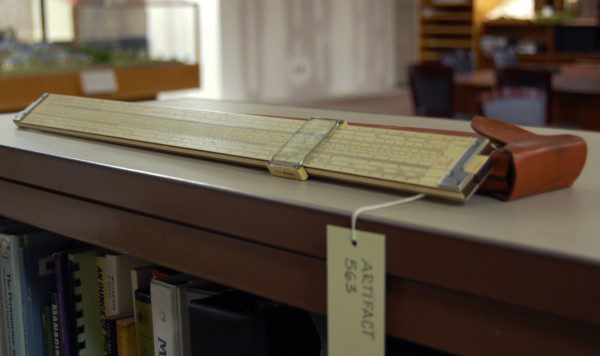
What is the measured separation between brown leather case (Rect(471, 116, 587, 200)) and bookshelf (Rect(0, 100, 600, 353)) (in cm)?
2

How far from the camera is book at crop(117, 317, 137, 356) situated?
4.35 ft

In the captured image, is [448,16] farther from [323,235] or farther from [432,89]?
[323,235]

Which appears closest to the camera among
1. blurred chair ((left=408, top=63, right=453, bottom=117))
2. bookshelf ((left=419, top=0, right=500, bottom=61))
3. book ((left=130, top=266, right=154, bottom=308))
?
book ((left=130, top=266, right=154, bottom=308))

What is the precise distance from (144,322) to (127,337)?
8 centimetres

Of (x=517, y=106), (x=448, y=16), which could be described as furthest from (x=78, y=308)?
(x=448, y=16)

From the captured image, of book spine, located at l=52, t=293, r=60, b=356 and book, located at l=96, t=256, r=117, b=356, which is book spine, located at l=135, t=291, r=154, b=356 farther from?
book spine, located at l=52, t=293, r=60, b=356

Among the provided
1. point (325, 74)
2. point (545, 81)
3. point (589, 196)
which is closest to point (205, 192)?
point (589, 196)

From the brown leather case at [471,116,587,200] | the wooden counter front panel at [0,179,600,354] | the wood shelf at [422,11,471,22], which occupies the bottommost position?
the wooden counter front panel at [0,179,600,354]

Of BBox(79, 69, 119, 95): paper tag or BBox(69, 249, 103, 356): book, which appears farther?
BBox(79, 69, 119, 95): paper tag

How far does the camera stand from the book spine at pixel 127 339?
1.33 meters

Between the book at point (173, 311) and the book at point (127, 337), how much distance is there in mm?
146

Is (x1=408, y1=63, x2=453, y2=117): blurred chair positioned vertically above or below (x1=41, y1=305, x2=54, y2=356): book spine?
above

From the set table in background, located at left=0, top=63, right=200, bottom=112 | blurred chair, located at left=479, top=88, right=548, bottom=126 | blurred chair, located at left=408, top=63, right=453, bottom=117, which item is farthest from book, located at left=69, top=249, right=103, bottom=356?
blurred chair, located at left=408, top=63, right=453, bottom=117

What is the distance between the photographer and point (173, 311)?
3.83 feet
